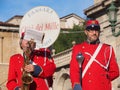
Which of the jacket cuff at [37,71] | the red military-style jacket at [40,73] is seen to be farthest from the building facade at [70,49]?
the jacket cuff at [37,71]

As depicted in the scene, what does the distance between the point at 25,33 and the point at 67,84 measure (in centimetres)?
2910

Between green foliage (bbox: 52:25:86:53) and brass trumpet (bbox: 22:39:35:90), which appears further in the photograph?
green foliage (bbox: 52:25:86:53)

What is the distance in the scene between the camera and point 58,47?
51375 millimetres

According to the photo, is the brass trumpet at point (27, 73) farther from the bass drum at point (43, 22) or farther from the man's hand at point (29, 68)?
the bass drum at point (43, 22)

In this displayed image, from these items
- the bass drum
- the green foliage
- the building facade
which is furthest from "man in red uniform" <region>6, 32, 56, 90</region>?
the green foliage

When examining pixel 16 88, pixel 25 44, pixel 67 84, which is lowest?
pixel 67 84

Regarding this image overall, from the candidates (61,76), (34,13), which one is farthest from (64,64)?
(34,13)

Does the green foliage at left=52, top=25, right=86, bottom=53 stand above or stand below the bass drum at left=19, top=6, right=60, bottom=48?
below

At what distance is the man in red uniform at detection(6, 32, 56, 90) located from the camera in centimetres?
691

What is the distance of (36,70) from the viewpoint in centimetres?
687

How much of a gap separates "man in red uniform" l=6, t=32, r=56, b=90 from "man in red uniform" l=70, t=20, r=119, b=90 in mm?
537

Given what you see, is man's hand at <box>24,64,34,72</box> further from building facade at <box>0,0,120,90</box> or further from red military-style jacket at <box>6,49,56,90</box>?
building facade at <box>0,0,120,90</box>

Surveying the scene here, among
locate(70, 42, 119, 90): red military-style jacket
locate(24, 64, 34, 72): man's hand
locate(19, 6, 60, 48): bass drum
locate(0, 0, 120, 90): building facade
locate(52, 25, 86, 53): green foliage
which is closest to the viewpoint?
locate(70, 42, 119, 90): red military-style jacket

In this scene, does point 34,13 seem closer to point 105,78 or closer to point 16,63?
point 16,63
